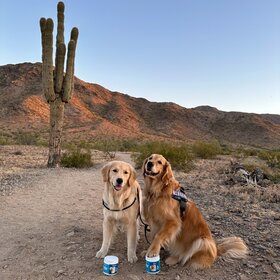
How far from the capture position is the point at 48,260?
429 cm

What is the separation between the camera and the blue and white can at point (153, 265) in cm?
375

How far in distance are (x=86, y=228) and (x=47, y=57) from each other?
964 cm

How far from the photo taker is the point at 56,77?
13.5 meters

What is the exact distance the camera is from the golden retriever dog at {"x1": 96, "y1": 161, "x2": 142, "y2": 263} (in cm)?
421

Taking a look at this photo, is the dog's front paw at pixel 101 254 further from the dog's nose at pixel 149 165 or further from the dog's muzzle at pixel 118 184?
the dog's nose at pixel 149 165

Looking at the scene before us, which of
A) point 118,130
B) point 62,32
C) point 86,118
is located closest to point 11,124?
point 86,118

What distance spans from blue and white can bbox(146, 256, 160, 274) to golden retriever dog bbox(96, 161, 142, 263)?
0.43m

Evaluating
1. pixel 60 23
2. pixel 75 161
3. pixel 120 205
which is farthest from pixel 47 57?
pixel 120 205

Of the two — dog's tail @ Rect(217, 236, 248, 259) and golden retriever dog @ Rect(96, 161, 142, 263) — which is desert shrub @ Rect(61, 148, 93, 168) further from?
dog's tail @ Rect(217, 236, 248, 259)

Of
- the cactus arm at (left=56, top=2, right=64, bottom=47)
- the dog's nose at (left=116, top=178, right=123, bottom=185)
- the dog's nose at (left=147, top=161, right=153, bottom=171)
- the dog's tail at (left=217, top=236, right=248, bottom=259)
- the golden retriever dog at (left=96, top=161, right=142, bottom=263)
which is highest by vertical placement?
the cactus arm at (left=56, top=2, right=64, bottom=47)

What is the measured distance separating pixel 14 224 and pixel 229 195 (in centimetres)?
520

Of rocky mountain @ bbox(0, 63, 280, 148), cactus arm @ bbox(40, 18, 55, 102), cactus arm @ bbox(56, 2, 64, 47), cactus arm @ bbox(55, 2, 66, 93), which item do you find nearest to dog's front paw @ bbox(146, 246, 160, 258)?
cactus arm @ bbox(40, 18, 55, 102)

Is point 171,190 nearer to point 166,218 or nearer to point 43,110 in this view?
point 166,218

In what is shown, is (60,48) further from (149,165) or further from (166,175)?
(166,175)
